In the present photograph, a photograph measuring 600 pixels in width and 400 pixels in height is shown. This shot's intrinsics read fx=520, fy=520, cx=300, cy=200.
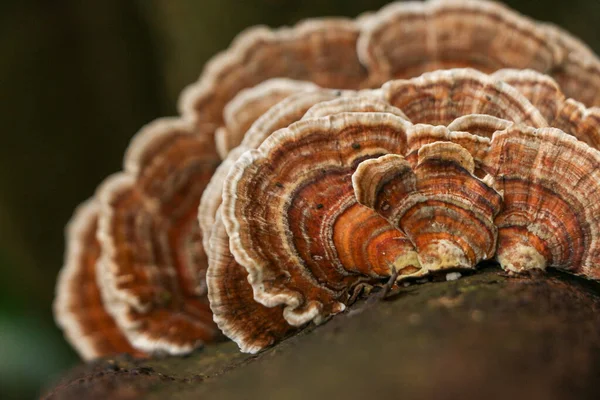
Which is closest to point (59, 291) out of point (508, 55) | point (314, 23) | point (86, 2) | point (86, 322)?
point (86, 322)

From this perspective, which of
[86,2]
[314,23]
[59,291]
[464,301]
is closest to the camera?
[464,301]

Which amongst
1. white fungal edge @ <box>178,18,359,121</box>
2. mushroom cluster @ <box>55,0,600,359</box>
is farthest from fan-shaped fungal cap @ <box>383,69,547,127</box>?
white fungal edge @ <box>178,18,359,121</box>

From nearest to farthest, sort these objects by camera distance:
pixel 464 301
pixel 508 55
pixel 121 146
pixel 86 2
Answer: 1. pixel 464 301
2. pixel 508 55
3. pixel 86 2
4. pixel 121 146

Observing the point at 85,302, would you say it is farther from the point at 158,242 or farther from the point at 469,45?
the point at 469,45

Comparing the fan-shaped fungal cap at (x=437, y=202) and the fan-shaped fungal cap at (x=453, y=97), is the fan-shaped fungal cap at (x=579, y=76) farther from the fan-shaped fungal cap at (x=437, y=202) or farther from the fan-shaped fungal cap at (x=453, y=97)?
the fan-shaped fungal cap at (x=437, y=202)

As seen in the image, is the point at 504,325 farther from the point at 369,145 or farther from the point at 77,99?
the point at 77,99
